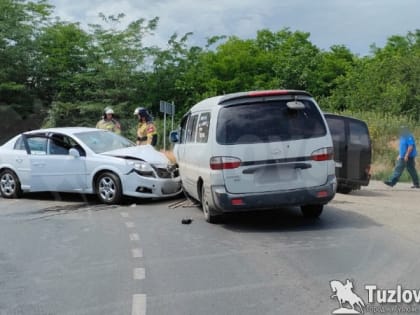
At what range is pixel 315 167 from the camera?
8523 millimetres

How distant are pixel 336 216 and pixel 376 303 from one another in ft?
15.0

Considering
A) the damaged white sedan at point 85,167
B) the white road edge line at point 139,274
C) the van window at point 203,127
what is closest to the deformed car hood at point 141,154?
the damaged white sedan at point 85,167

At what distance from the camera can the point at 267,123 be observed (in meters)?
8.56

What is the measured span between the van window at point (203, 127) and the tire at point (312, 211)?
6.64ft

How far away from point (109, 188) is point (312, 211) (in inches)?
171

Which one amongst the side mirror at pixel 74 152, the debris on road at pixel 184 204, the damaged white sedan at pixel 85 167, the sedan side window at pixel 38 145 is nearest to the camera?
the debris on road at pixel 184 204

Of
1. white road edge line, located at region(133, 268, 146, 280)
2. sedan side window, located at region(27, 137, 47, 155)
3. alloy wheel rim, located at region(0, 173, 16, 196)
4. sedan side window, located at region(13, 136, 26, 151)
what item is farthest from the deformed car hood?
white road edge line, located at region(133, 268, 146, 280)

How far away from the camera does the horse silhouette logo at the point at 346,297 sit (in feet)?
16.5

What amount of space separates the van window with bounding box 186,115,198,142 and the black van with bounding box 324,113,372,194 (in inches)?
158

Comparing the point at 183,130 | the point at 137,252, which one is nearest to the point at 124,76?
the point at 183,130

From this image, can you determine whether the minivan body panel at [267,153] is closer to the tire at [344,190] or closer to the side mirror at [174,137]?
the side mirror at [174,137]

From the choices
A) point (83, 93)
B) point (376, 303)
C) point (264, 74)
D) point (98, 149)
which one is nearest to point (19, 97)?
point (83, 93)

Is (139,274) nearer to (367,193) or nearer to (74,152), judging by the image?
(74,152)

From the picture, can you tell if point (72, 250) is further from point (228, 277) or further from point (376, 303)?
point (376, 303)
